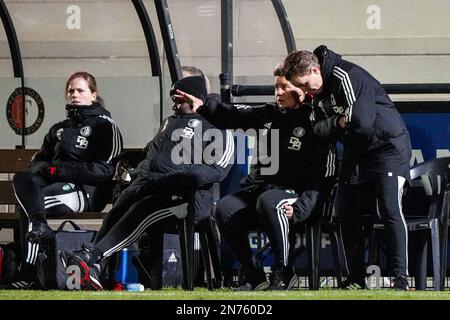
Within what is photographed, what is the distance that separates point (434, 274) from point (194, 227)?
1.42 metres

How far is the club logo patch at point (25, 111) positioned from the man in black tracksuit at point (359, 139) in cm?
280

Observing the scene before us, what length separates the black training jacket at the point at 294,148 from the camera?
293 inches

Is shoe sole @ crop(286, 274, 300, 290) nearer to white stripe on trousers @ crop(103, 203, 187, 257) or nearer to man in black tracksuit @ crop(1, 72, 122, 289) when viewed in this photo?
white stripe on trousers @ crop(103, 203, 187, 257)

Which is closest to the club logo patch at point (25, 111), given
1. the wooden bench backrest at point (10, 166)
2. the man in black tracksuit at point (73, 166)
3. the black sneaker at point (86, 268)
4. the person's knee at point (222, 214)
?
the wooden bench backrest at point (10, 166)

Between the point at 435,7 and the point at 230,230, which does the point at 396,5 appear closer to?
the point at 435,7

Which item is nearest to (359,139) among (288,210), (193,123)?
(288,210)

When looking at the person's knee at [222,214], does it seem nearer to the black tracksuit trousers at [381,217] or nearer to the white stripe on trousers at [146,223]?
the white stripe on trousers at [146,223]

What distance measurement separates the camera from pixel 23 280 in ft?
26.0

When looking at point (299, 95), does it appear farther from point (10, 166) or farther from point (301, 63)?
point (10, 166)

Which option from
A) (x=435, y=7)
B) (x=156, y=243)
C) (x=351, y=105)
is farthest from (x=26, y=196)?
(x=435, y=7)

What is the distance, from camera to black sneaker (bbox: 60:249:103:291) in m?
7.29

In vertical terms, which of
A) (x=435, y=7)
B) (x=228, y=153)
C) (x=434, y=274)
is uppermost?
(x=435, y=7)

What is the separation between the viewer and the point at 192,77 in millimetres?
7539
